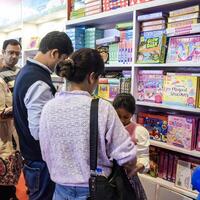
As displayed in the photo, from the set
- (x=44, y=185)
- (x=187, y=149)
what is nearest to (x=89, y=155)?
(x=44, y=185)

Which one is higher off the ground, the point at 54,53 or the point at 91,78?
the point at 54,53

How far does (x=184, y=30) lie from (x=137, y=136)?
2.75 ft

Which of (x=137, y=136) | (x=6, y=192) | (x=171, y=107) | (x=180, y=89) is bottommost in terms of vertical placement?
(x=6, y=192)

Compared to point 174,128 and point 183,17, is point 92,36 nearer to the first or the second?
point 183,17

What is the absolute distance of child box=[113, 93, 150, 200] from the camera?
56.7 inches

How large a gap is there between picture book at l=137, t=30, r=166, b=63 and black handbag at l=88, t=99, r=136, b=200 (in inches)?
45.1

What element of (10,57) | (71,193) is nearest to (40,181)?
(71,193)

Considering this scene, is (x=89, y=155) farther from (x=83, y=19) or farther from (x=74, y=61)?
(x=83, y=19)

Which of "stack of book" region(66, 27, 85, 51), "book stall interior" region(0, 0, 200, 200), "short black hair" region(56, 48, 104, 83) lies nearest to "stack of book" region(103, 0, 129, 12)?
"book stall interior" region(0, 0, 200, 200)

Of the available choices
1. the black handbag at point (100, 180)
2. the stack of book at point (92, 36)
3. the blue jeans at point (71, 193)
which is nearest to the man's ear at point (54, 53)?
the black handbag at point (100, 180)

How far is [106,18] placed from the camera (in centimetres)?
247

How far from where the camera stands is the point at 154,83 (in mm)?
2121

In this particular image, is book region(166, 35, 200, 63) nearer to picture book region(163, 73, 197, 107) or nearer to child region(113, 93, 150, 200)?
picture book region(163, 73, 197, 107)

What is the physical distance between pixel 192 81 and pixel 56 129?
1.15 m
